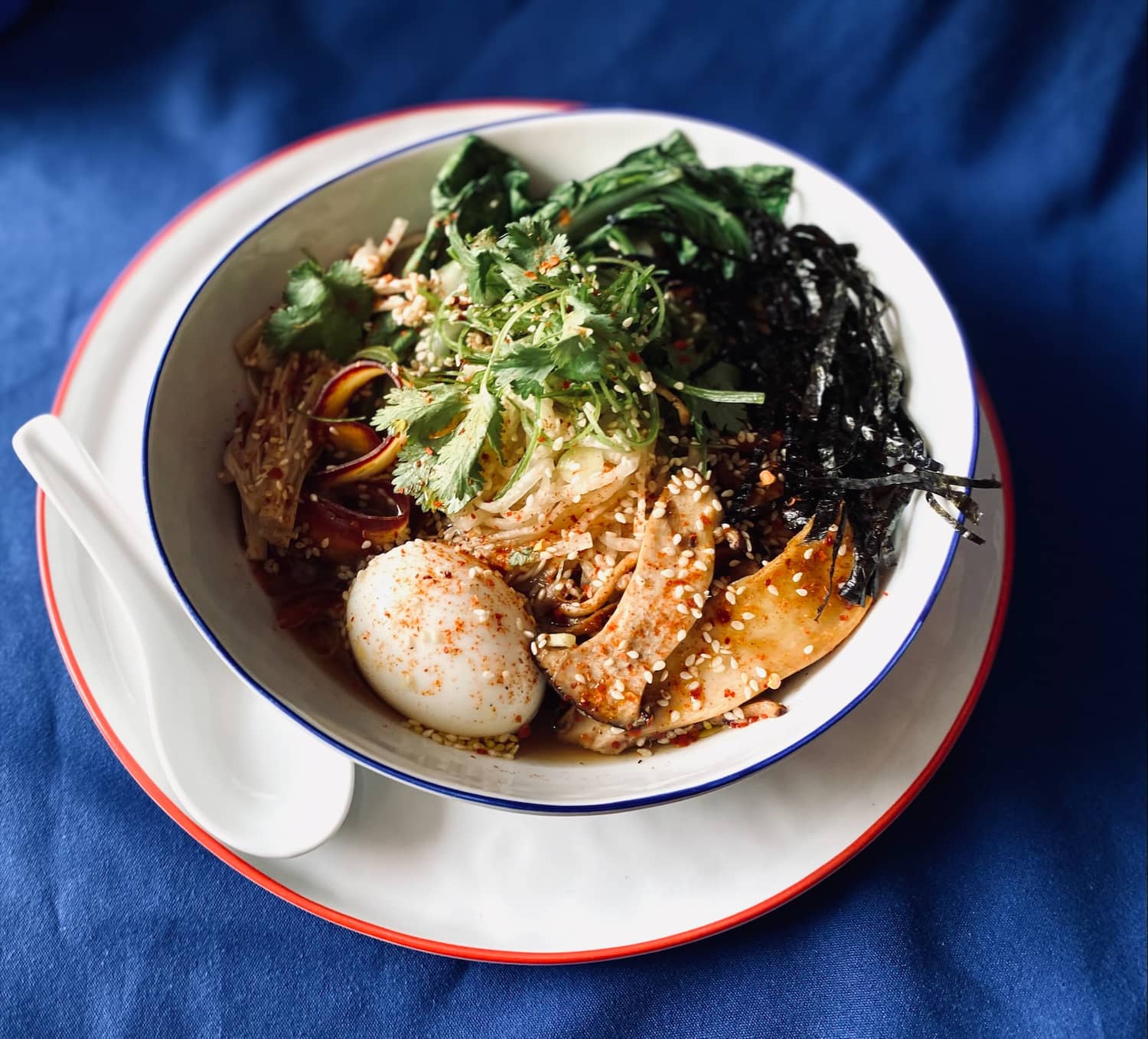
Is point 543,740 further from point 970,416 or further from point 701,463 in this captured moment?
point 970,416

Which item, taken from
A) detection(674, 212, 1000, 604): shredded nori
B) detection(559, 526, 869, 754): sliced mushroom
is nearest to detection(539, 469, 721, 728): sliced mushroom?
detection(559, 526, 869, 754): sliced mushroom

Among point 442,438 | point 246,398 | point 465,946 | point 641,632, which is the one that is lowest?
point 465,946

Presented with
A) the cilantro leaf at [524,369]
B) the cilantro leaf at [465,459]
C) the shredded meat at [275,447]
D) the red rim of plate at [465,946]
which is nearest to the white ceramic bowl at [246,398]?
the shredded meat at [275,447]

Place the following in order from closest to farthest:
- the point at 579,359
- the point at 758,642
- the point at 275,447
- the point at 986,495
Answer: the point at 579,359 < the point at 758,642 < the point at 275,447 < the point at 986,495

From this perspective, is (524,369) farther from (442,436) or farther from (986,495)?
(986,495)

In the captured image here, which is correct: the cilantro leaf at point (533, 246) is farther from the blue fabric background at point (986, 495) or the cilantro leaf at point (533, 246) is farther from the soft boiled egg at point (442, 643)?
the blue fabric background at point (986, 495)

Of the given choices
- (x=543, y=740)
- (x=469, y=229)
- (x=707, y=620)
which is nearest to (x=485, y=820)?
(x=543, y=740)

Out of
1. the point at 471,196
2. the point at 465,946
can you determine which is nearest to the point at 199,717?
the point at 465,946

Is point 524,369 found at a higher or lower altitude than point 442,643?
higher
